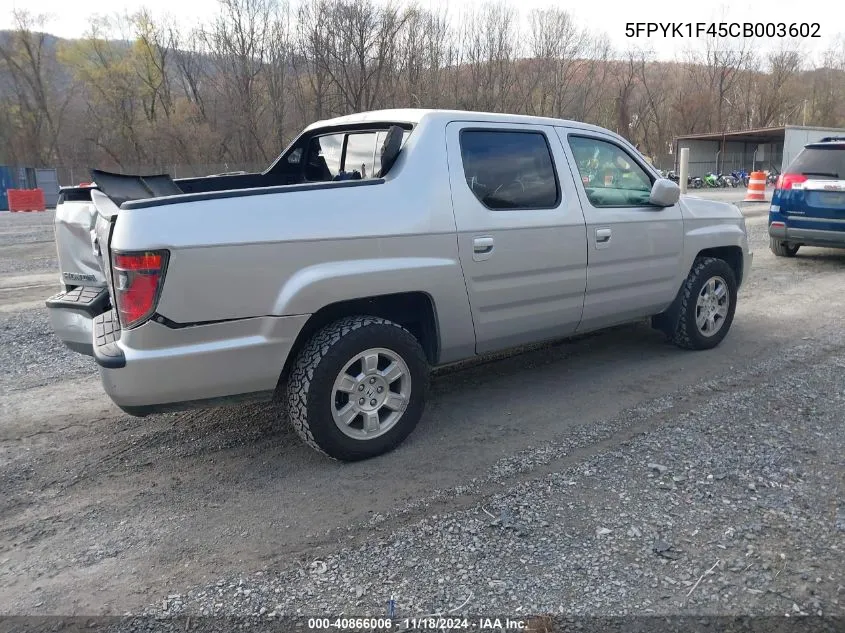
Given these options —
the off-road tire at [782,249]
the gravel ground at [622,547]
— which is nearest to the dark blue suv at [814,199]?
the off-road tire at [782,249]

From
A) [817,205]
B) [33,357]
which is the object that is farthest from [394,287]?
[817,205]

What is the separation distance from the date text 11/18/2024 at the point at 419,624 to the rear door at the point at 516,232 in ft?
6.62

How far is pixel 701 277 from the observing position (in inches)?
221

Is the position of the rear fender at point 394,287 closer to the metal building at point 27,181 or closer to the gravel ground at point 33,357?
the gravel ground at point 33,357

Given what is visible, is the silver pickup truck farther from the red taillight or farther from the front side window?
the red taillight

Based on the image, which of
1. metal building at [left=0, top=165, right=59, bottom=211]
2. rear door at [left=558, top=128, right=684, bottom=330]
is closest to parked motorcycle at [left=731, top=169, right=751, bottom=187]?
metal building at [left=0, top=165, right=59, bottom=211]

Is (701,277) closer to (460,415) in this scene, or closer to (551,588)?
(460,415)

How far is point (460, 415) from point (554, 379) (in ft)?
3.45

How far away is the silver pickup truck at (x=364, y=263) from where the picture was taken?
3217 millimetres

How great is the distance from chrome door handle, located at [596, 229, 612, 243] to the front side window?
195mm

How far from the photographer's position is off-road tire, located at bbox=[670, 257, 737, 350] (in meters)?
5.60

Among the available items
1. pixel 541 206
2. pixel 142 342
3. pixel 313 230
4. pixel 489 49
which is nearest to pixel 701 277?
pixel 541 206

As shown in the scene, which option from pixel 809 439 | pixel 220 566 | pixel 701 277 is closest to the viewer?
pixel 220 566

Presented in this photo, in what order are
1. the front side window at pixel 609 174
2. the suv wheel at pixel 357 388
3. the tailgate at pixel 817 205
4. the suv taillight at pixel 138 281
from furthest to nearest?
the tailgate at pixel 817 205 < the front side window at pixel 609 174 < the suv wheel at pixel 357 388 < the suv taillight at pixel 138 281
